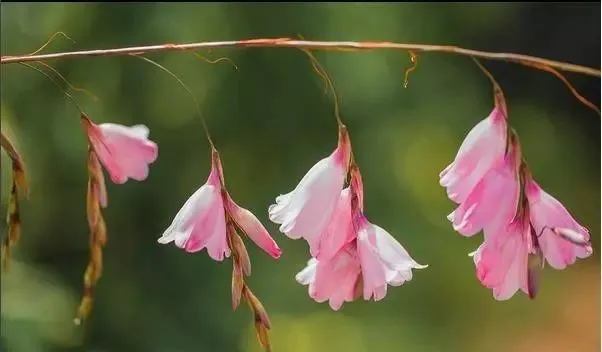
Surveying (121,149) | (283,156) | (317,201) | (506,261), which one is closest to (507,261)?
(506,261)

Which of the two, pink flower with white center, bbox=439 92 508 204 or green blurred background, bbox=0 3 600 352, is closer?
pink flower with white center, bbox=439 92 508 204

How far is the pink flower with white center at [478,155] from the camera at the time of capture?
0.43m

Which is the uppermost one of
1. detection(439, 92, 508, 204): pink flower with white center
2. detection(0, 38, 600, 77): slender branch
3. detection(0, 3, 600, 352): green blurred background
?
detection(0, 38, 600, 77): slender branch

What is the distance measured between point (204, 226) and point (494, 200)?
16 cm

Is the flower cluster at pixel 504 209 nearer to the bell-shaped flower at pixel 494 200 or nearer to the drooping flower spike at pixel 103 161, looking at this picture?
the bell-shaped flower at pixel 494 200

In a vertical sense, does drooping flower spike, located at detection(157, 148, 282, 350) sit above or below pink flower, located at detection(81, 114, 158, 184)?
below

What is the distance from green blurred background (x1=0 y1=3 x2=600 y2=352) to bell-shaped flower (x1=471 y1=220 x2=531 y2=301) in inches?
16.6

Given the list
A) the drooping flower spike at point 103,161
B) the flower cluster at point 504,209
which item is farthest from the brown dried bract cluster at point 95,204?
the flower cluster at point 504,209

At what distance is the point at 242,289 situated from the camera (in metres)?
0.42

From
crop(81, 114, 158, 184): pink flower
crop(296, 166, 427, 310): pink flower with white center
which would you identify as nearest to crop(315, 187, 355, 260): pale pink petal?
crop(296, 166, 427, 310): pink flower with white center

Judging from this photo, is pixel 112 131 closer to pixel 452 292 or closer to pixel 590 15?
pixel 452 292

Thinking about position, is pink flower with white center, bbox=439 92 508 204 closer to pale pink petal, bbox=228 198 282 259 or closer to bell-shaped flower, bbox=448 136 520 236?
bell-shaped flower, bbox=448 136 520 236

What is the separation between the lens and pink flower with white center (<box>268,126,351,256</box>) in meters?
0.44

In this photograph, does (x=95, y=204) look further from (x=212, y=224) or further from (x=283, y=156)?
(x=283, y=156)
